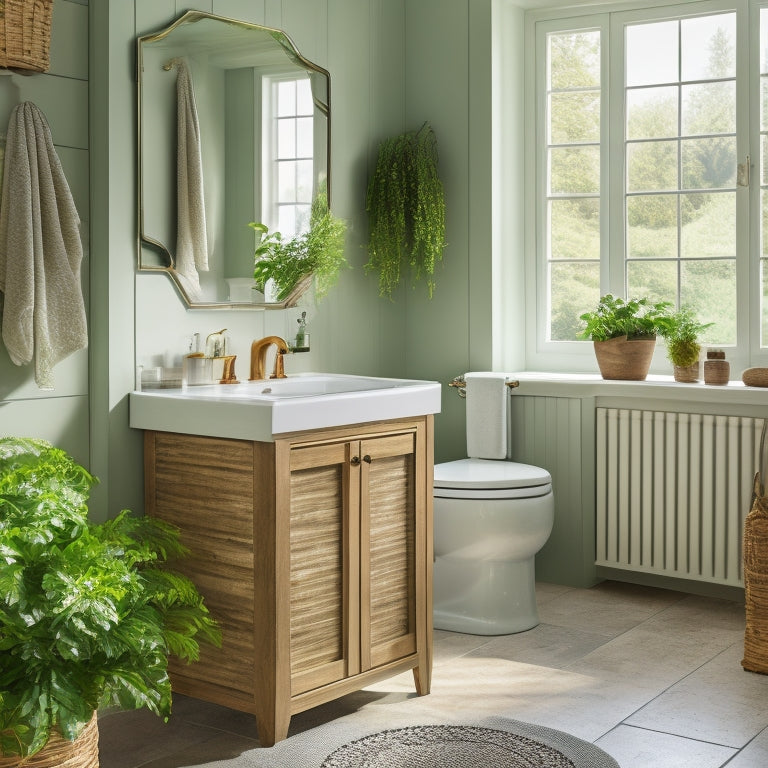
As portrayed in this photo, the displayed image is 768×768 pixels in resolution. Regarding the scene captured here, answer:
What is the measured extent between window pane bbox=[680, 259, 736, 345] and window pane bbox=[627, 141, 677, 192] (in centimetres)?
32

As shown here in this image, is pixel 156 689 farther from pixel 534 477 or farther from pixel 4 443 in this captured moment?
pixel 534 477

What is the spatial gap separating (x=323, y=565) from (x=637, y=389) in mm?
1565

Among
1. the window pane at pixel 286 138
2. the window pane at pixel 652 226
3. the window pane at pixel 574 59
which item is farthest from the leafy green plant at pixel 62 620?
the window pane at pixel 574 59

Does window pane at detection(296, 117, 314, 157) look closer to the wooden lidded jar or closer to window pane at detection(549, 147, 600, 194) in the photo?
window pane at detection(549, 147, 600, 194)

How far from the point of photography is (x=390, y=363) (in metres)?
4.14

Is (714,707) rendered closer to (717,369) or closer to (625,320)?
(717,369)

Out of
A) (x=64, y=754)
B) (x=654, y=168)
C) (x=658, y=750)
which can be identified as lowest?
(x=658, y=750)

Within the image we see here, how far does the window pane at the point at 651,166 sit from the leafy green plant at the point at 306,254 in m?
1.17

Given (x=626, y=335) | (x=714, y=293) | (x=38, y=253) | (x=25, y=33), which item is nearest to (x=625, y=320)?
(x=626, y=335)

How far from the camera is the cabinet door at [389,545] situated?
2828mm

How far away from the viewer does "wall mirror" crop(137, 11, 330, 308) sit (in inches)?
117

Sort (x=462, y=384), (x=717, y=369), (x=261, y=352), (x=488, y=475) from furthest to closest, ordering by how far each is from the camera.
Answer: (x=462, y=384) < (x=717, y=369) < (x=488, y=475) < (x=261, y=352)

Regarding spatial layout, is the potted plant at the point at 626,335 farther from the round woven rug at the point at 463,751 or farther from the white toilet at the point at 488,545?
Answer: the round woven rug at the point at 463,751

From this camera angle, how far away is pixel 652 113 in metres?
4.01
